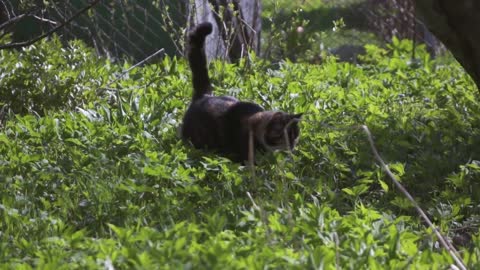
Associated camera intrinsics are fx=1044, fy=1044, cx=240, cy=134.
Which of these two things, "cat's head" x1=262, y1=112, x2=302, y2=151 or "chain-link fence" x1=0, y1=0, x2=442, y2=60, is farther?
"chain-link fence" x1=0, y1=0, x2=442, y2=60

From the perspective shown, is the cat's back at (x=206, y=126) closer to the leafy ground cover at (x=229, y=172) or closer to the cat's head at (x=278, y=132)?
the leafy ground cover at (x=229, y=172)

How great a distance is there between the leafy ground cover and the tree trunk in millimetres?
576

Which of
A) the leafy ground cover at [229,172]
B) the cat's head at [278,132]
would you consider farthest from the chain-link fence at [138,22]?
the cat's head at [278,132]

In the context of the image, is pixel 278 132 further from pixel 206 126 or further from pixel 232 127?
pixel 206 126

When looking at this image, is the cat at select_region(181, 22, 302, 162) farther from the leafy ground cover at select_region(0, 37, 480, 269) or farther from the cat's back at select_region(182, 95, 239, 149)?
the leafy ground cover at select_region(0, 37, 480, 269)

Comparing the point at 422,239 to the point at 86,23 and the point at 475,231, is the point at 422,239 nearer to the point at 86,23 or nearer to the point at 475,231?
the point at 475,231

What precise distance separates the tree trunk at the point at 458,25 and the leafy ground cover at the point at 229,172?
58 cm

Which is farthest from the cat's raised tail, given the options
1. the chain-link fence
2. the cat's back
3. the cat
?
the chain-link fence

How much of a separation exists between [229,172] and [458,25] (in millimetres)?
1351

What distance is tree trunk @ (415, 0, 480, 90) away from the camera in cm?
512

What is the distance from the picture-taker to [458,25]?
5.18m

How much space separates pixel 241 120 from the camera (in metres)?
5.93

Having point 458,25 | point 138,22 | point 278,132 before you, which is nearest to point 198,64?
point 278,132

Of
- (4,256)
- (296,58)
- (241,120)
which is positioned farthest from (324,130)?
(296,58)
